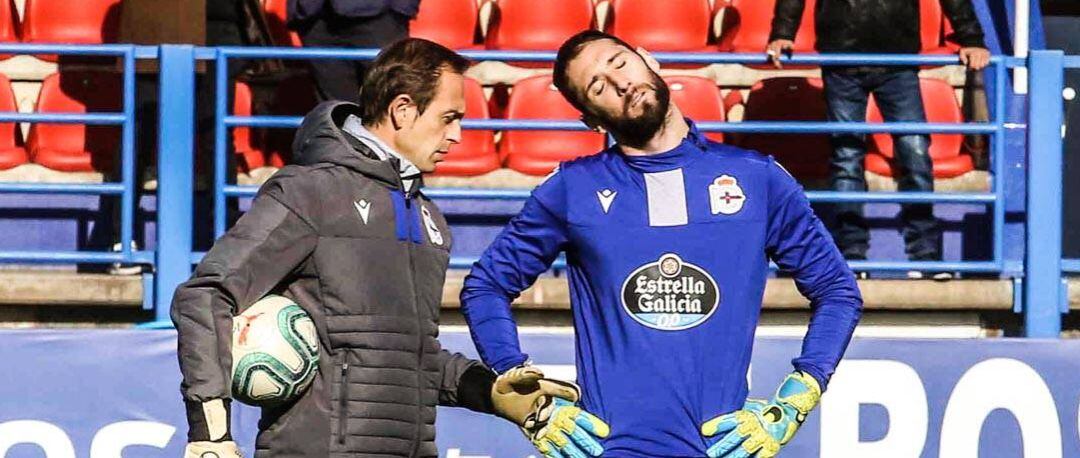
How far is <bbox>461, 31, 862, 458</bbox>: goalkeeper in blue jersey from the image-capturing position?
464 cm

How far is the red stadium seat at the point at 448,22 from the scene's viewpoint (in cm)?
997

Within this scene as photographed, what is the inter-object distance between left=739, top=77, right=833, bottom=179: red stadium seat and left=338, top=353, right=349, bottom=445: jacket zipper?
4.86 metres

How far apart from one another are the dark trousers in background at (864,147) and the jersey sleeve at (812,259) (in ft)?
12.3

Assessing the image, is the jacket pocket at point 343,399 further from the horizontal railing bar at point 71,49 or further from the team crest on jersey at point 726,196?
the horizontal railing bar at point 71,49

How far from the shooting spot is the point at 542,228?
4945 mm

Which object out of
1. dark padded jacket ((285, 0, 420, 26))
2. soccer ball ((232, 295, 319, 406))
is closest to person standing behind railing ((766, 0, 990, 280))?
dark padded jacket ((285, 0, 420, 26))

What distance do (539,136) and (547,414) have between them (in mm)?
4631

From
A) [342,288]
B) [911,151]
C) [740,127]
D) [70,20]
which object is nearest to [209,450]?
[342,288]

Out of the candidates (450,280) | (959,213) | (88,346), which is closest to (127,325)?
(88,346)

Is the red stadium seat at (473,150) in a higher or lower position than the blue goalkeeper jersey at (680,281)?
higher

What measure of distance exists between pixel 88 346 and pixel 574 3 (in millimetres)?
3417

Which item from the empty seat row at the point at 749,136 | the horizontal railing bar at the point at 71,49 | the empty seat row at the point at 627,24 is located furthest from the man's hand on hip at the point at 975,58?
the horizontal railing bar at the point at 71,49

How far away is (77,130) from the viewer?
9.44 meters

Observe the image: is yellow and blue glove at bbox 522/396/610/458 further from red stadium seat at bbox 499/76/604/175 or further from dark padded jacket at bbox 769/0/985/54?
red stadium seat at bbox 499/76/604/175
